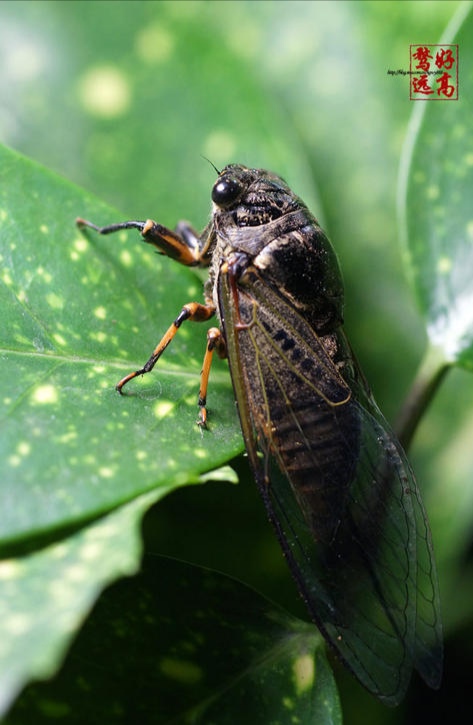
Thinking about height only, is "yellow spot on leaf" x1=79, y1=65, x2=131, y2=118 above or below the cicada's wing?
above

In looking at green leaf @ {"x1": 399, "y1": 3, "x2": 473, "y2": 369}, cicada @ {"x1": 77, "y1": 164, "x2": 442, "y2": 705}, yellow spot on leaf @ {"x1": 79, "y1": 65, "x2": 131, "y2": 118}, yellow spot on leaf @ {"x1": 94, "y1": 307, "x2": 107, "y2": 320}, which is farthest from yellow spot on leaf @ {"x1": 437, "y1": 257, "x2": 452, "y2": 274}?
yellow spot on leaf @ {"x1": 79, "y1": 65, "x2": 131, "y2": 118}

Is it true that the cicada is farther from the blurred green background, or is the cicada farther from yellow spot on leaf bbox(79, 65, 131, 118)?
yellow spot on leaf bbox(79, 65, 131, 118)

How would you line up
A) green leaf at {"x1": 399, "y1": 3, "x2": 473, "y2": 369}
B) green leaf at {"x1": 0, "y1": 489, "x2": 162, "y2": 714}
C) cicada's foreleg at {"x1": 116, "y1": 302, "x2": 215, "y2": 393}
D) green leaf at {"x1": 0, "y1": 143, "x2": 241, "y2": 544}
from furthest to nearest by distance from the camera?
1. green leaf at {"x1": 399, "y1": 3, "x2": 473, "y2": 369}
2. cicada's foreleg at {"x1": 116, "y1": 302, "x2": 215, "y2": 393}
3. green leaf at {"x1": 0, "y1": 143, "x2": 241, "y2": 544}
4. green leaf at {"x1": 0, "y1": 489, "x2": 162, "y2": 714}

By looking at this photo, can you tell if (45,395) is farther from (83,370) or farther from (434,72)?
(434,72)

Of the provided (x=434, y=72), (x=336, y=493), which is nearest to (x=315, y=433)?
(x=336, y=493)

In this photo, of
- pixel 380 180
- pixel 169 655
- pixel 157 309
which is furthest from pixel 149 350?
pixel 380 180

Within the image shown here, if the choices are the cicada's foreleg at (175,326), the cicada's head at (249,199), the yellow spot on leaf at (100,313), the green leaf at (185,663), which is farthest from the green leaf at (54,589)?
the cicada's head at (249,199)

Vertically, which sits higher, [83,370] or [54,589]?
[83,370]
